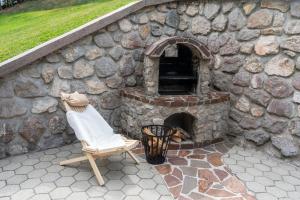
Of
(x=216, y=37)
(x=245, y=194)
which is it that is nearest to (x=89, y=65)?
(x=216, y=37)

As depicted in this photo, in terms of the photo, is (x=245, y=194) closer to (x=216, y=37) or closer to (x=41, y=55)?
(x=216, y=37)

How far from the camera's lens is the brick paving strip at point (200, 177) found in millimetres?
3984

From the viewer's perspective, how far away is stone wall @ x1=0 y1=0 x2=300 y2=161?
186 inches

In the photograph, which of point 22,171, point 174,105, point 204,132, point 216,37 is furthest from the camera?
point 216,37

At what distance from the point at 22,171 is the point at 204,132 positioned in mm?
2759

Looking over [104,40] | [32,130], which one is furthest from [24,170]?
[104,40]

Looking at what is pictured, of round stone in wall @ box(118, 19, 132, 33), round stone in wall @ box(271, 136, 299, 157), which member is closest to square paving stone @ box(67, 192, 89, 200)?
round stone in wall @ box(118, 19, 132, 33)

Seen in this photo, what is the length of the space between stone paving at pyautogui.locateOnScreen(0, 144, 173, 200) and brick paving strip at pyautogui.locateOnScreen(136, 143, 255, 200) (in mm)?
183

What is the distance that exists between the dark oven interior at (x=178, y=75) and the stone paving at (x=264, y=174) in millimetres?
1270

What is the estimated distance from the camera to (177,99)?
16.5 feet

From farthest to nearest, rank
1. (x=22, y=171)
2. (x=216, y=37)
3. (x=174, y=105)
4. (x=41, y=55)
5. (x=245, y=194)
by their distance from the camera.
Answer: (x=216, y=37)
(x=174, y=105)
(x=41, y=55)
(x=22, y=171)
(x=245, y=194)

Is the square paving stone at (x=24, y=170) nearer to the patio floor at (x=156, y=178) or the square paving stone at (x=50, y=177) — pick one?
the patio floor at (x=156, y=178)

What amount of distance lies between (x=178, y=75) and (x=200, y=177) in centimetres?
185

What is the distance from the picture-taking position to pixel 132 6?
541cm
